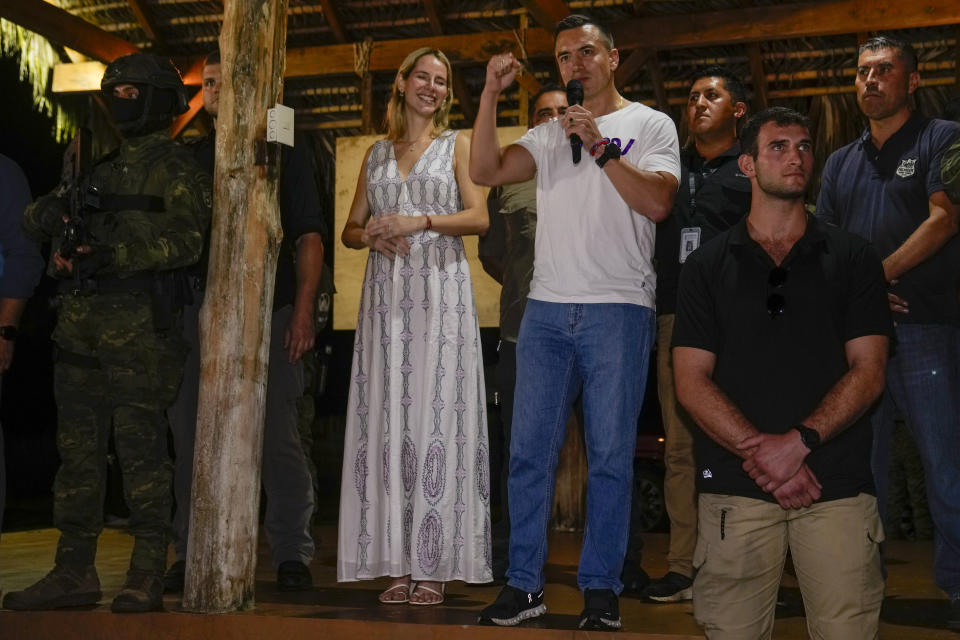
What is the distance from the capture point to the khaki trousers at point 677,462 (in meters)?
4.49

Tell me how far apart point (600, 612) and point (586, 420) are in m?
0.62

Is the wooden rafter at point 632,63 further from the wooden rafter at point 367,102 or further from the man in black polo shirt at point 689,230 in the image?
the man in black polo shirt at point 689,230

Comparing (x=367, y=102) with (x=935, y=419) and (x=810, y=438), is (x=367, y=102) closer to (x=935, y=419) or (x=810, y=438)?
(x=935, y=419)

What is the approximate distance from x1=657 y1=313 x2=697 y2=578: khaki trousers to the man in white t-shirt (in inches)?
25.5

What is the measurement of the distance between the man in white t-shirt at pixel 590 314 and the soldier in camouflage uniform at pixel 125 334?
124 cm

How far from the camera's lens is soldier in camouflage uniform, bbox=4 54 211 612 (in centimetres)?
418

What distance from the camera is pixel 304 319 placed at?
4770 mm

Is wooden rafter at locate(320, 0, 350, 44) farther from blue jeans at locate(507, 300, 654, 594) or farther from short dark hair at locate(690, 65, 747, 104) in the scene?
blue jeans at locate(507, 300, 654, 594)

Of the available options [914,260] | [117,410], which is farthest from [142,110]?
[914,260]

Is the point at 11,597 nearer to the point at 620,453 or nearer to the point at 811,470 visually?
the point at 620,453

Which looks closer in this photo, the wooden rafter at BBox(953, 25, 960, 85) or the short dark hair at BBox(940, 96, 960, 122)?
the short dark hair at BBox(940, 96, 960, 122)

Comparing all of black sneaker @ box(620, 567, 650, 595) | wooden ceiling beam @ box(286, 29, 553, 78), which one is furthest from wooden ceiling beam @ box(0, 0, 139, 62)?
black sneaker @ box(620, 567, 650, 595)

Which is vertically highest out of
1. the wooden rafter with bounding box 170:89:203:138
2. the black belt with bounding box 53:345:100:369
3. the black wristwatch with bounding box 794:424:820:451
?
the wooden rafter with bounding box 170:89:203:138

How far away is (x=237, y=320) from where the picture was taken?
172 inches
